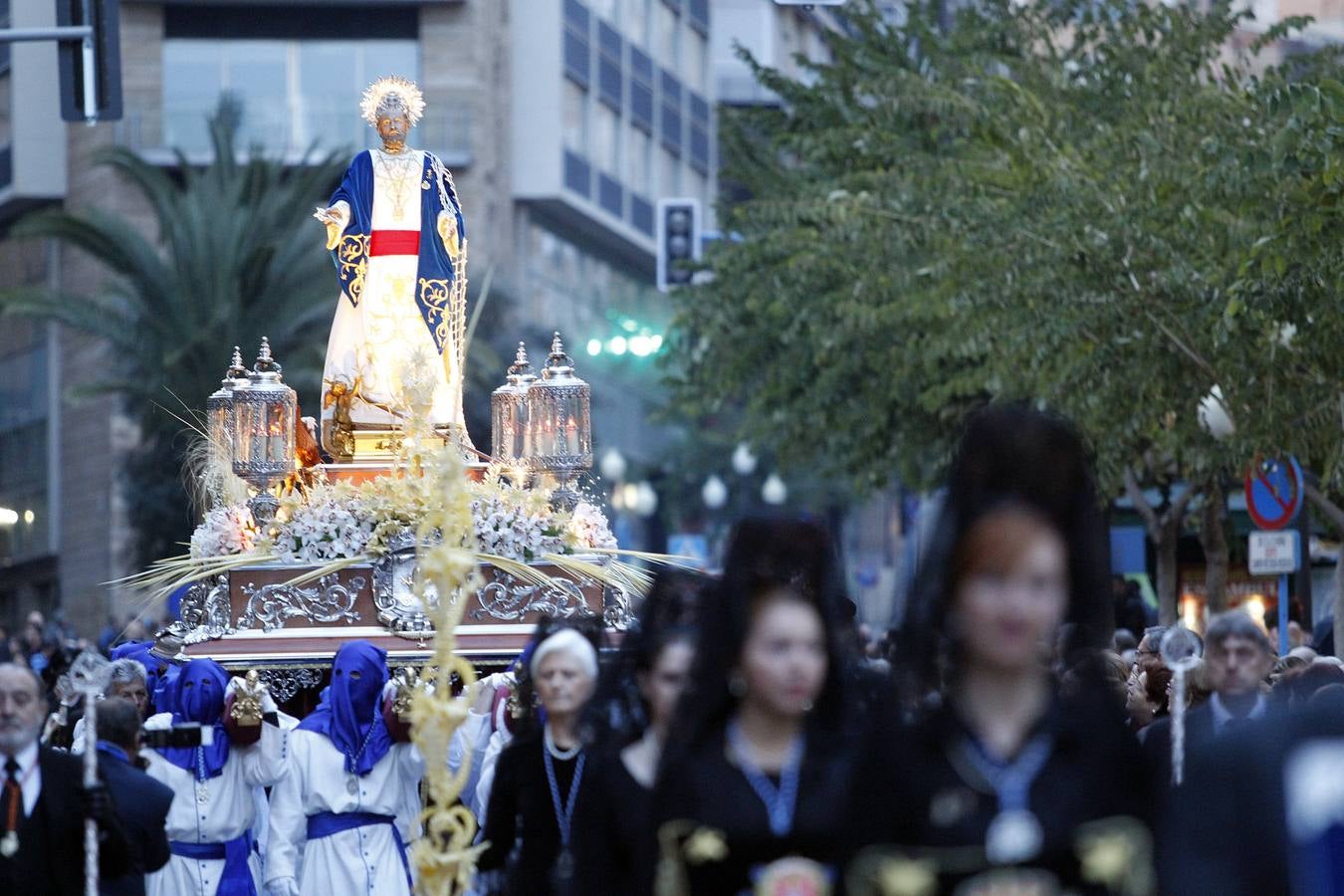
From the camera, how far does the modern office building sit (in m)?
47.3

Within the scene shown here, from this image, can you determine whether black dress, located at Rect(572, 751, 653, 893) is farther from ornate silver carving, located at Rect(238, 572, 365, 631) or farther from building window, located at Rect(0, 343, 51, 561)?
building window, located at Rect(0, 343, 51, 561)

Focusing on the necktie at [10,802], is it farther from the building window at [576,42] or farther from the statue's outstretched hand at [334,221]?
the building window at [576,42]

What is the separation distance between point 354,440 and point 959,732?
451 inches

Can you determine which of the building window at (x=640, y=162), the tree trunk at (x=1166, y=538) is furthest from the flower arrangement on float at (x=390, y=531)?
the building window at (x=640, y=162)

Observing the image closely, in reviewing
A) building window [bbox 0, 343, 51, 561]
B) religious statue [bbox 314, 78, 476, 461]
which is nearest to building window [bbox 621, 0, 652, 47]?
building window [bbox 0, 343, 51, 561]

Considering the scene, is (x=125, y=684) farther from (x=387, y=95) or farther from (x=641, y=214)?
(x=641, y=214)

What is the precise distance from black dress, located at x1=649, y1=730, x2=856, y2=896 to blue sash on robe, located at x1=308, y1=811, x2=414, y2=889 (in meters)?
5.66

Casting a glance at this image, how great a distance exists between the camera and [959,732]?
15.4 feet

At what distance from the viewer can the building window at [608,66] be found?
5350 centimetres

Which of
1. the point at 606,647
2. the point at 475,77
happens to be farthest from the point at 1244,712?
the point at 475,77

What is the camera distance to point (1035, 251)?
18.6 m

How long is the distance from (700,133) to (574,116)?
10.1 meters

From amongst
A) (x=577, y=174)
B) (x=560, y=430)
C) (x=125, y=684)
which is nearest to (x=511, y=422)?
(x=560, y=430)

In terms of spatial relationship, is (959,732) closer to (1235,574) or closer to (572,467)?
(572,467)
